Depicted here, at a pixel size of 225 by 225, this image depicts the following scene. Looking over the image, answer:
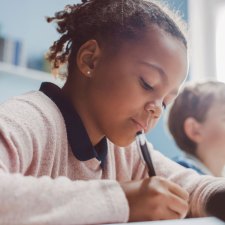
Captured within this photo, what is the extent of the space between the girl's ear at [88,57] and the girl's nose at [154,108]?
9 centimetres

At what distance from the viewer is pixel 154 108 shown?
0.52 metres

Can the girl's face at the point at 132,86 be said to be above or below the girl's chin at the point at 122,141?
above

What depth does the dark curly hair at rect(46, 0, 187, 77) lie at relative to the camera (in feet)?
1.77

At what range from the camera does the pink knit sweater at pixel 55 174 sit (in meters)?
0.33

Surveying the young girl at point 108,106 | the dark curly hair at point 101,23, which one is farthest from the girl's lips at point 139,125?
the dark curly hair at point 101,23

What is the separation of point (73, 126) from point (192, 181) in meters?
0.19

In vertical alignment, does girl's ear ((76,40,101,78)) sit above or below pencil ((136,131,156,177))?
above

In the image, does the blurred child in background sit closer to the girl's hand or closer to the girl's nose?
the girl's nose

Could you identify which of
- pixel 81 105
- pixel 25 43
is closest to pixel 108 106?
pixel 81 105

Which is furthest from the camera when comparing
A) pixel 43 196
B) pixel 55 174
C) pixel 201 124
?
pixel 201 124

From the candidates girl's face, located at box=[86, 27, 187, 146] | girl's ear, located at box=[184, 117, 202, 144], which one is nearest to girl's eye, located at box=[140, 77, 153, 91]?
girl's face, located at box=[86, 27, 187, 146]

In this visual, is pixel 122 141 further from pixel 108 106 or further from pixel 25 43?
pixel 25 43

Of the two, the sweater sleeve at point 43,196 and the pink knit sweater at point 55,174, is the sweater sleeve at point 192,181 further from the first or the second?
the sweater sleeve at point 43,196

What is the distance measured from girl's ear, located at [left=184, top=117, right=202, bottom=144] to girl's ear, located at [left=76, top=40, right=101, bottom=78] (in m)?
0.25
